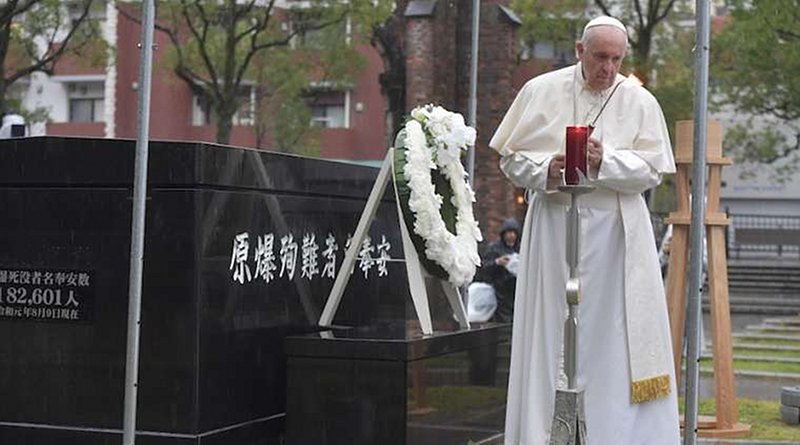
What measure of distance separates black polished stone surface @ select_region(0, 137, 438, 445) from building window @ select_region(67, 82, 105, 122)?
3783 cm

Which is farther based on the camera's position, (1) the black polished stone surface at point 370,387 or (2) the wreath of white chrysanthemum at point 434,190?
(2) the wreath of white chrysanthemum at point 434,190

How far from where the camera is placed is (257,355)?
6.57m

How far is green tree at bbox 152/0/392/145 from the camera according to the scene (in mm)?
26812

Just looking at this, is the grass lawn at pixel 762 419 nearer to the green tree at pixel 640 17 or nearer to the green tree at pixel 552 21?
the green tree at pixel 640 17

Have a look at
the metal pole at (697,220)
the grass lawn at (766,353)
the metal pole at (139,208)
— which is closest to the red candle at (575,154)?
the metal pole at (697,220)

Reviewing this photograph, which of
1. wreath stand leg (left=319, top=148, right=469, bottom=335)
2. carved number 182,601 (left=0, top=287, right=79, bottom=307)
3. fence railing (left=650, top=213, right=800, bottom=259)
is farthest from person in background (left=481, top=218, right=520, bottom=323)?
fence railing (left=650, top=213, right=800, bottom=259)

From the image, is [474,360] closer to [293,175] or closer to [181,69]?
[293,175]

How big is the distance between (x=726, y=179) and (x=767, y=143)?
53.8 ft

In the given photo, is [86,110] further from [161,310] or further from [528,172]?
[528,172]

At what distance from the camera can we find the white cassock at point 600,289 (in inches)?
213

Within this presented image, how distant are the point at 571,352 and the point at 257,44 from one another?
87.5 ft

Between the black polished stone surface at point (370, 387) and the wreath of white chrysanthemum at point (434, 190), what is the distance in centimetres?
44

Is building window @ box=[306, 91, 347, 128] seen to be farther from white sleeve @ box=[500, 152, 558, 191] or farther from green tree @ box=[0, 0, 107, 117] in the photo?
white sleeve @ box=[500, 152, 558, 191]

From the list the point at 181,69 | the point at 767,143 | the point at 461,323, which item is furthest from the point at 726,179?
the point at 461,323
